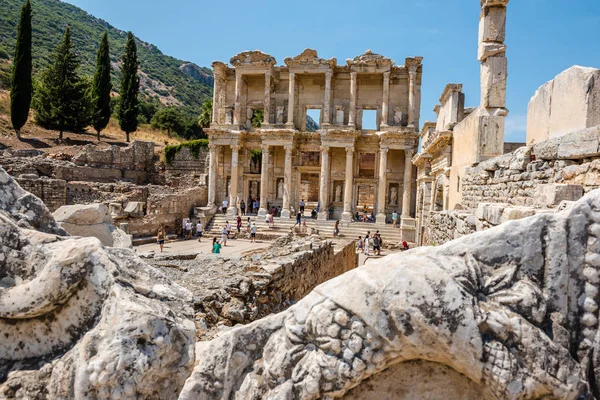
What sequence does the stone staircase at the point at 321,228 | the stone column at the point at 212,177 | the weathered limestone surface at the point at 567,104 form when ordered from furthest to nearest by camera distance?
the stone column at the point at 212,177 → the stone staircase at the point at 321,228 → the weathered limestone surface at the point at 567,104

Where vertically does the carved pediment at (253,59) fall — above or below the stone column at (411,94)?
above

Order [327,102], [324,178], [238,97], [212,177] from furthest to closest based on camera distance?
[238,97], [212,177], [327,102], [324,178]

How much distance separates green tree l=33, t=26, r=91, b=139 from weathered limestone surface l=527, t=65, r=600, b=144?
125 ft

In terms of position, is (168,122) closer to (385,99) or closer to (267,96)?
(267,96)

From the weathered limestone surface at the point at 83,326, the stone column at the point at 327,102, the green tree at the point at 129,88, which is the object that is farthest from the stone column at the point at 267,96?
the weathered limestone surface at the point at 83,326

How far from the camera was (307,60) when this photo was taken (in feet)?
89.0

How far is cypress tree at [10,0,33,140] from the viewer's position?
106 feet

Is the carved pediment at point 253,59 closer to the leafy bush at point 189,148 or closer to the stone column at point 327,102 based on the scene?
the stone column at point 327,102

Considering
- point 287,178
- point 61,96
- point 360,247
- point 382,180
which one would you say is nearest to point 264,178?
point 287,178

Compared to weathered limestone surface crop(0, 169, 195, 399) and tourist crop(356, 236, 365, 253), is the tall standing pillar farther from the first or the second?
weathered limestone surface crop(0, 169, 195, 399)

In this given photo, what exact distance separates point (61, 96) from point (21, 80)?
3.43 m

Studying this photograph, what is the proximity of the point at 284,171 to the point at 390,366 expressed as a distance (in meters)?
26.1

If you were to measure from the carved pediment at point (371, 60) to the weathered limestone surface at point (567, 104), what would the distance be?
835 inches

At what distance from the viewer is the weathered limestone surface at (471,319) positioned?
157 cm
